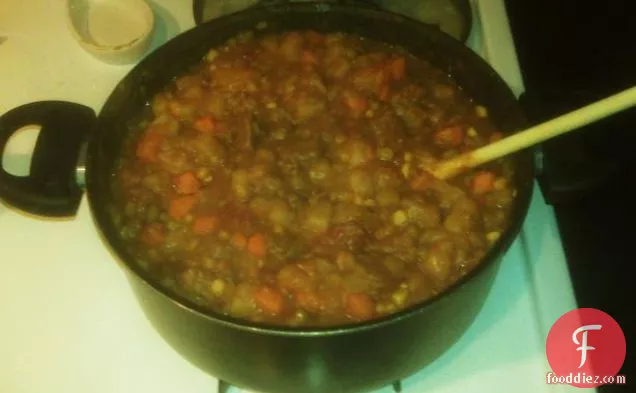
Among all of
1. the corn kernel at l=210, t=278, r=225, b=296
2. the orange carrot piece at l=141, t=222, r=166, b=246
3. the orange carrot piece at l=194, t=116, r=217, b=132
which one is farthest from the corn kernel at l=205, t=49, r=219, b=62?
the corn kernel at l=210, t=278, r=225, b=296

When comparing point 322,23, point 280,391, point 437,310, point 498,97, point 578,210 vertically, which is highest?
point 322,23

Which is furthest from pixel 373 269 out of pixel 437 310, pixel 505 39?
pixel 505 39

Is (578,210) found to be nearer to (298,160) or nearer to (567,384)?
(567,384)

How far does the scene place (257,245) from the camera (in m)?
1.11

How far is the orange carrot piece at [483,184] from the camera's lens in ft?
3.88

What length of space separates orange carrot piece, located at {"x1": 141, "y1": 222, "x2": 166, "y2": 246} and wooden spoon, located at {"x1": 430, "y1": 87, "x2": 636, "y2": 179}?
0.44 m

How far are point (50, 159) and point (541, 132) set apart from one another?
73cm

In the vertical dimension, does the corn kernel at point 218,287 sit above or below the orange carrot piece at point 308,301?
above

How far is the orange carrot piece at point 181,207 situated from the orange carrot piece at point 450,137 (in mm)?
425

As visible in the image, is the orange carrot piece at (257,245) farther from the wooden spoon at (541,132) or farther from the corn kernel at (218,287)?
the wooden spoon at (541,132)

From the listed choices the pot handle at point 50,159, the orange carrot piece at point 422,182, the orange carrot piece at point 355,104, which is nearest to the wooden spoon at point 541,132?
the orange carrot piece at point 422,182

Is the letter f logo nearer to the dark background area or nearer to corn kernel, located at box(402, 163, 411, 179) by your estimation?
the dark background area

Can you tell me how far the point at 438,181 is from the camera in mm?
1176

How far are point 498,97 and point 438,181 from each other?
0.58 ft
